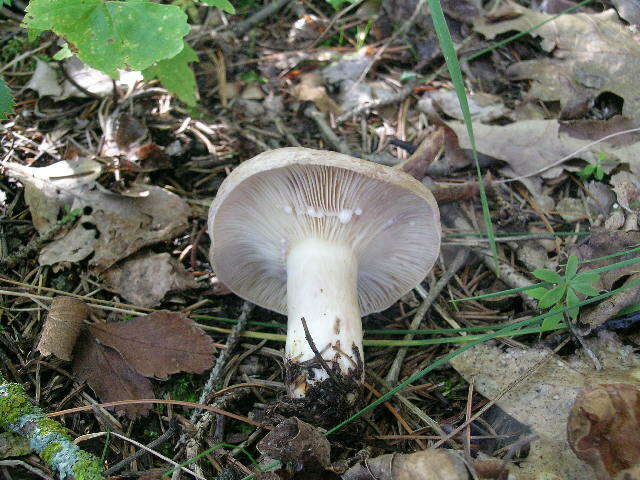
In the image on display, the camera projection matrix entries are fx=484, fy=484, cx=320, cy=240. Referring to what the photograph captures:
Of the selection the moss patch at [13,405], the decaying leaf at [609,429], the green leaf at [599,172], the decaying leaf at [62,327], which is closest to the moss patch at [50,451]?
the moss patch at [13,405]

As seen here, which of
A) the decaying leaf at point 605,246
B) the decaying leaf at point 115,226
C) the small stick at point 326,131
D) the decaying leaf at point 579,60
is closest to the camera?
the decaying leaf at point 605,246

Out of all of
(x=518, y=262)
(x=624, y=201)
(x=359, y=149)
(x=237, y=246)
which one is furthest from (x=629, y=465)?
(x=359, y=149)

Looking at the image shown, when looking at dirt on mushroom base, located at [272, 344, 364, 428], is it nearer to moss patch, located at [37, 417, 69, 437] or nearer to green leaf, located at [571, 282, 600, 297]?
moss patch, located at [37, 417, 69, 437]

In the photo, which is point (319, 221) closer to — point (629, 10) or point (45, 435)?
point (45, 435)

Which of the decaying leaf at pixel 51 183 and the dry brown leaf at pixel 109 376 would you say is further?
the decaying leaf at pixel 51 183

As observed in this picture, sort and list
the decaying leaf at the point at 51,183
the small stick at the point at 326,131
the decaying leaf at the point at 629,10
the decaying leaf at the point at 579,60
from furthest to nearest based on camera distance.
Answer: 1. the decaying leaf at the point at 629,10
2. the decaying leaf at the point at 579,60
3. the small stick at the point at 326,131
4. the decaying leaf at the point at 51,183

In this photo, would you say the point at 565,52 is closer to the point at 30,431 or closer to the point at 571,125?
the point at 571,125

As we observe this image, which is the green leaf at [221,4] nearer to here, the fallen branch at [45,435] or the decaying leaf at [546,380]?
the fallen branch at [45,435]
